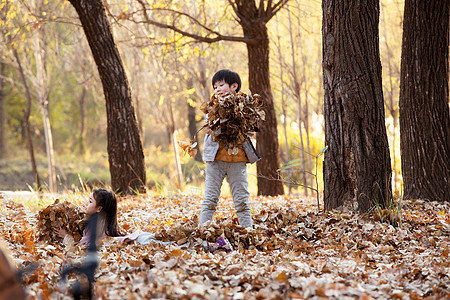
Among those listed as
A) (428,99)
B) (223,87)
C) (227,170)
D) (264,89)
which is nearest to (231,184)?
(227,170)

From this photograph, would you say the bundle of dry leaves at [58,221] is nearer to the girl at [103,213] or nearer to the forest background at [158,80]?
the girl at [103,213]

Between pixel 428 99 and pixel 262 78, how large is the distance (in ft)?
10.6

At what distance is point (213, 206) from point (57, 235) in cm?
156

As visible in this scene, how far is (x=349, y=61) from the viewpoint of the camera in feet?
15.8

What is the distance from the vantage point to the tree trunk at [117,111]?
7.38 meters

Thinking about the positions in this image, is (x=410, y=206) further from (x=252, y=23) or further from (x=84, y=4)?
(x=84, y=4)

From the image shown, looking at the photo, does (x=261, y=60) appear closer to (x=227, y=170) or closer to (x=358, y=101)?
(x=358, y=101)

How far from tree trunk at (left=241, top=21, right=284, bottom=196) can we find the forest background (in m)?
0.47

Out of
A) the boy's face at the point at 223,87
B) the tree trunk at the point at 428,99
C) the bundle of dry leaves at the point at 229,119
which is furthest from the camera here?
the tree trunk at the point at 428,99

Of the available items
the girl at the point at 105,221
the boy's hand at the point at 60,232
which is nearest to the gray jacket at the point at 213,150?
the girl at the point at 105,221

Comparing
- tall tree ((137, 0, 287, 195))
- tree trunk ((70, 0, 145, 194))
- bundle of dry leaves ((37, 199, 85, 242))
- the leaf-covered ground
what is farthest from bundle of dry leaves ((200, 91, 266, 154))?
tall tree ((137, 0, 287, 195))

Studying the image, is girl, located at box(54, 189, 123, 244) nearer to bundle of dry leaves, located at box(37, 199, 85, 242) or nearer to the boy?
bundle of dry leaves, located at box(37, 199, 85, 242)

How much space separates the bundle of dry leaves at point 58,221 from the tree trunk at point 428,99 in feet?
14.6

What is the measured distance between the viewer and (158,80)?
14594 mm
